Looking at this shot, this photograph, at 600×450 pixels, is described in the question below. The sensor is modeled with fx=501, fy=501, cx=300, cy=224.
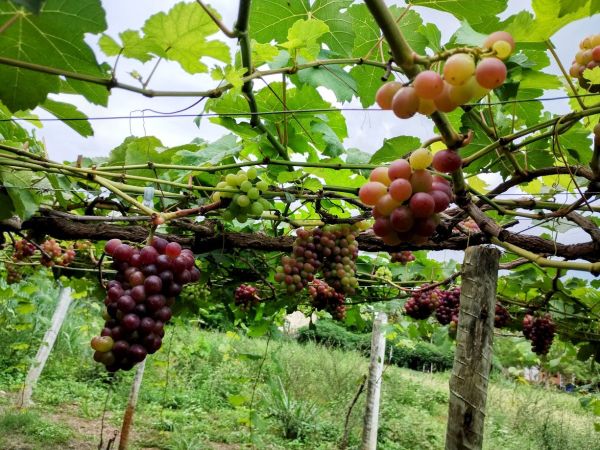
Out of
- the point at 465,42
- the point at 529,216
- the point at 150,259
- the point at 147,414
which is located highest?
the point at 465,42

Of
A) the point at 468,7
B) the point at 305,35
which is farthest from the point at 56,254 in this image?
the point at 468,7

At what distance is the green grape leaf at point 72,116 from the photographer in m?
1.15

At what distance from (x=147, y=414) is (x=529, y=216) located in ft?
20.1

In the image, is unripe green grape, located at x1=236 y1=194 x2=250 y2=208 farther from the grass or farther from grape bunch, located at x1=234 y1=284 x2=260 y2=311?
the grass

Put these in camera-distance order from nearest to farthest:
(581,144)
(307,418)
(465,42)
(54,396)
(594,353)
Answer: (465,42) → (581,144) → (594,353) → (54,396) → (307,418)

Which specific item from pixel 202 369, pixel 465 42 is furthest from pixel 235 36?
pixel 202 369

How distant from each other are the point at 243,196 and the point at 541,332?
81.3 inches

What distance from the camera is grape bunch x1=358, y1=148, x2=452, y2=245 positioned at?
610 mm

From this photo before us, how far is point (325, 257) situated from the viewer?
6.25 ft

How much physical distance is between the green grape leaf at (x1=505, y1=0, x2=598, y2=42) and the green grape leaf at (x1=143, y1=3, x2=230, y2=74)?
1.80ft

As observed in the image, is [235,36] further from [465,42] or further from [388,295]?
[388,295]

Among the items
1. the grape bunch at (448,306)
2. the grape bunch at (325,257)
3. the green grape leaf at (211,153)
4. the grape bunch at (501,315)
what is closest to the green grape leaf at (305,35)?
the green grape leaf at (211,153)

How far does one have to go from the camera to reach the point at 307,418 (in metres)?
6.83

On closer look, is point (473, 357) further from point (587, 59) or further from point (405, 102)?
point (405, 102)
